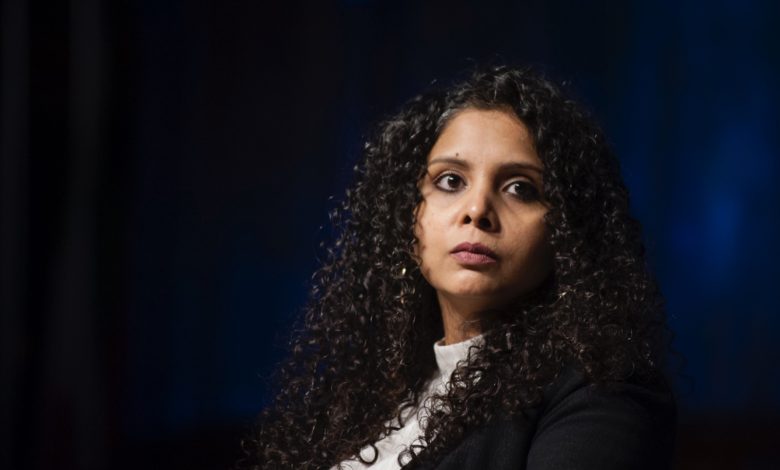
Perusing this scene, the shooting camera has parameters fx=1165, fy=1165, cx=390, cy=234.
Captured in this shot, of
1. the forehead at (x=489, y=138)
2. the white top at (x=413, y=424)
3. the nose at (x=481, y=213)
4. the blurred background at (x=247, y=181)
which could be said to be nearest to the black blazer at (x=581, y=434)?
the white top at (x=413, y=424)

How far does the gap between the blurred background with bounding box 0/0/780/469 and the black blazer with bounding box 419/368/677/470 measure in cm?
222

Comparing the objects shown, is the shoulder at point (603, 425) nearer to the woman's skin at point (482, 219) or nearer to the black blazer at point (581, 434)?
the black blazer at point (581, 434)

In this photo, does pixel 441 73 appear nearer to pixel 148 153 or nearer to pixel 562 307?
pixel 148 153

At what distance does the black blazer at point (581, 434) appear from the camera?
1.47 m

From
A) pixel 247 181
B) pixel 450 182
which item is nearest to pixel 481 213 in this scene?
pixel 450 182

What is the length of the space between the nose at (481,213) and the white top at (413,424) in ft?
0.61

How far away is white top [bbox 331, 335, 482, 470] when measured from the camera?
1.80 metres

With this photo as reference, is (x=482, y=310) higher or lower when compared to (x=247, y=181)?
lower

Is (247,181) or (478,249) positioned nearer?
(478,249)

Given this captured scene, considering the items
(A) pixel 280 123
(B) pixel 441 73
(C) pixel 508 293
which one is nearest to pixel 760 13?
(B) pixel 441 73

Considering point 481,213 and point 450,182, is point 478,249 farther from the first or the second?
point 450,182

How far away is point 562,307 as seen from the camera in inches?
67.4

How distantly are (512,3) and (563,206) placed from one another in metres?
2.55

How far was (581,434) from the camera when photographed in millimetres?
1491
